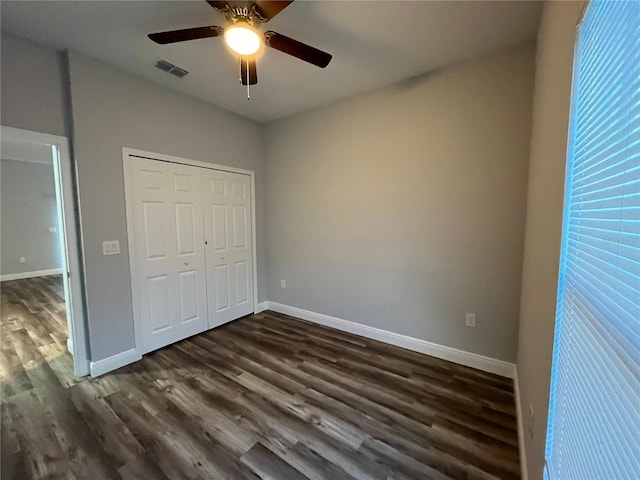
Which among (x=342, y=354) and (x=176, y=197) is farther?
(x=176, y=197)

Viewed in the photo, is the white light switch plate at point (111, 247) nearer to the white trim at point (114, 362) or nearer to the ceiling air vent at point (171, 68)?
the white trim at point (114, 362)

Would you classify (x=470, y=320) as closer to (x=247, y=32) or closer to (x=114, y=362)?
(x=247, y=32)

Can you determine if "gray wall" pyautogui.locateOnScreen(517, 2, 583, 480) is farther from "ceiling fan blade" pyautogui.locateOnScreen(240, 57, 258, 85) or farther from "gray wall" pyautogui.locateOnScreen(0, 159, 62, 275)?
"gray wall" pyautogui.locateOnScreen(0, 159, 62, 275)

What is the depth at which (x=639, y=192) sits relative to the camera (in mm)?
398

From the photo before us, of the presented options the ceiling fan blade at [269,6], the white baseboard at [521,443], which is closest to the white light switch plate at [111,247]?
the ceiling fan blade at [269,6]

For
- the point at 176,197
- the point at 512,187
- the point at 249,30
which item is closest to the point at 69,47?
the point at 176,197

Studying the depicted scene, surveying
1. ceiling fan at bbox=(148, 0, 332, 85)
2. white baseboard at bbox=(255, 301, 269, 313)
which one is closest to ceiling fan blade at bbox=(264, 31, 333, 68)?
ceiling fan at bbox=(148, 0, 332, 85)

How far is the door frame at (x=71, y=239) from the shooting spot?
212 centimetres

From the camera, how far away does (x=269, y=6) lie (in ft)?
4.63

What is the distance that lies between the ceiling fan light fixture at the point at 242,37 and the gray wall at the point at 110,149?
4.81 feet

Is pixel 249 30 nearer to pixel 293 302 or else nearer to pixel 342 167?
pixel 342 167

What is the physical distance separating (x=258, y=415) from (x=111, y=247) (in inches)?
76.4

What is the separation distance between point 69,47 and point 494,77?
340 cm

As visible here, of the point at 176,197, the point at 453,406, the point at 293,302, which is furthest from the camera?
the point at 293,302
